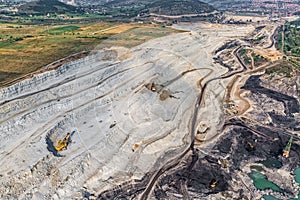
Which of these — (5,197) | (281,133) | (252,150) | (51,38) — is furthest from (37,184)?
(51,38)

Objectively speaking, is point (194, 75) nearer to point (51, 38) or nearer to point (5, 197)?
point (51, 38)

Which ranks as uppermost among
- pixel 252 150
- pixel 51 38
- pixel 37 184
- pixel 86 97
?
pixel 51 38

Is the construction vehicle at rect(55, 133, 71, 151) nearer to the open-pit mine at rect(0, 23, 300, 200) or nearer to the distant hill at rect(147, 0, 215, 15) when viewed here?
the open-pit mine at rect(0, 23, 300, 200)

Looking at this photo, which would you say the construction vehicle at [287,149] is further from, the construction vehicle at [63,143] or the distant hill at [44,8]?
the distant hill at [44,8]

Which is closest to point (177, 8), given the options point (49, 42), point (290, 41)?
point (290, 41)

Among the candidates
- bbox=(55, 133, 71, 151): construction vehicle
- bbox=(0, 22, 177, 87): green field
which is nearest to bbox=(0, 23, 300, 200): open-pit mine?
bbox=(55, 133, 71, 151): construction vehicle

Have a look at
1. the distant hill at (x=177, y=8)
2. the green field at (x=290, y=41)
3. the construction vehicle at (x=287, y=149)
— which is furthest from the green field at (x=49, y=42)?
the distant hill at (x=177, y=8)
